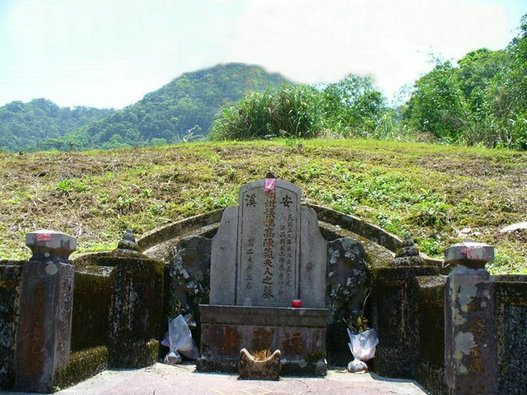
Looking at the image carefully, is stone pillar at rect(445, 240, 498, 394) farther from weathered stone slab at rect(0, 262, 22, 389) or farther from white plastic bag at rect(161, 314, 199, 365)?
weathered stone slab at rect(0, 262, 22, 389)

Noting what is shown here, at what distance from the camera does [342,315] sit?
23.0 feet

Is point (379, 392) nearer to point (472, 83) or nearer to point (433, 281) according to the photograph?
point (433, 281)

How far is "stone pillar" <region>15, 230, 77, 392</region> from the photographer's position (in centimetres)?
462

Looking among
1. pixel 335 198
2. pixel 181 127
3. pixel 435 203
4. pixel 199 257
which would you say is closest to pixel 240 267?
pixel 199 257

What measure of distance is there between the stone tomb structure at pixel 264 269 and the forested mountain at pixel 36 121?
34.8m

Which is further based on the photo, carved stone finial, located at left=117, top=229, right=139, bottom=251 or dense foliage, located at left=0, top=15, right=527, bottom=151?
dense foliage, located at left=0, top=15, right=527, bottom=151

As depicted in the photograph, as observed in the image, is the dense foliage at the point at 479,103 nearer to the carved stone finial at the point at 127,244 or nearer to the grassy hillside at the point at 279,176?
the grassy hillside at the point at 279,176

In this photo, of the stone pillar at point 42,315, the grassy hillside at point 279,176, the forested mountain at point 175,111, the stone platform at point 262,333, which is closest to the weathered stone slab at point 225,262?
the stone platform at point 262,333

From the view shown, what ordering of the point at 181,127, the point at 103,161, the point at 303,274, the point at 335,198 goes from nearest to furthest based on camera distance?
the point at 303,274
the point at 335,198
the point at 103,161
the point at 181,127

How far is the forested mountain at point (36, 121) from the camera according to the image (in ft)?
156

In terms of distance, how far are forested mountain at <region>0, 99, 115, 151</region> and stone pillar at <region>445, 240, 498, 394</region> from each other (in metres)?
37.8

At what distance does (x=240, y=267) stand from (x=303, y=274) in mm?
726

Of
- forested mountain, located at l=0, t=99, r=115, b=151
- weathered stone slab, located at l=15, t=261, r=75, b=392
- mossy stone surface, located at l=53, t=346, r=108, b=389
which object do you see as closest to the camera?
weathered stone slab, located at l=15, t=261, r=75, b=392

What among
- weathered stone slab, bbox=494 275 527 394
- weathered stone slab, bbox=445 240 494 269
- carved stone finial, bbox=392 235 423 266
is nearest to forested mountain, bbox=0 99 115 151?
carved stone finial, bbox=392 235 423 266
